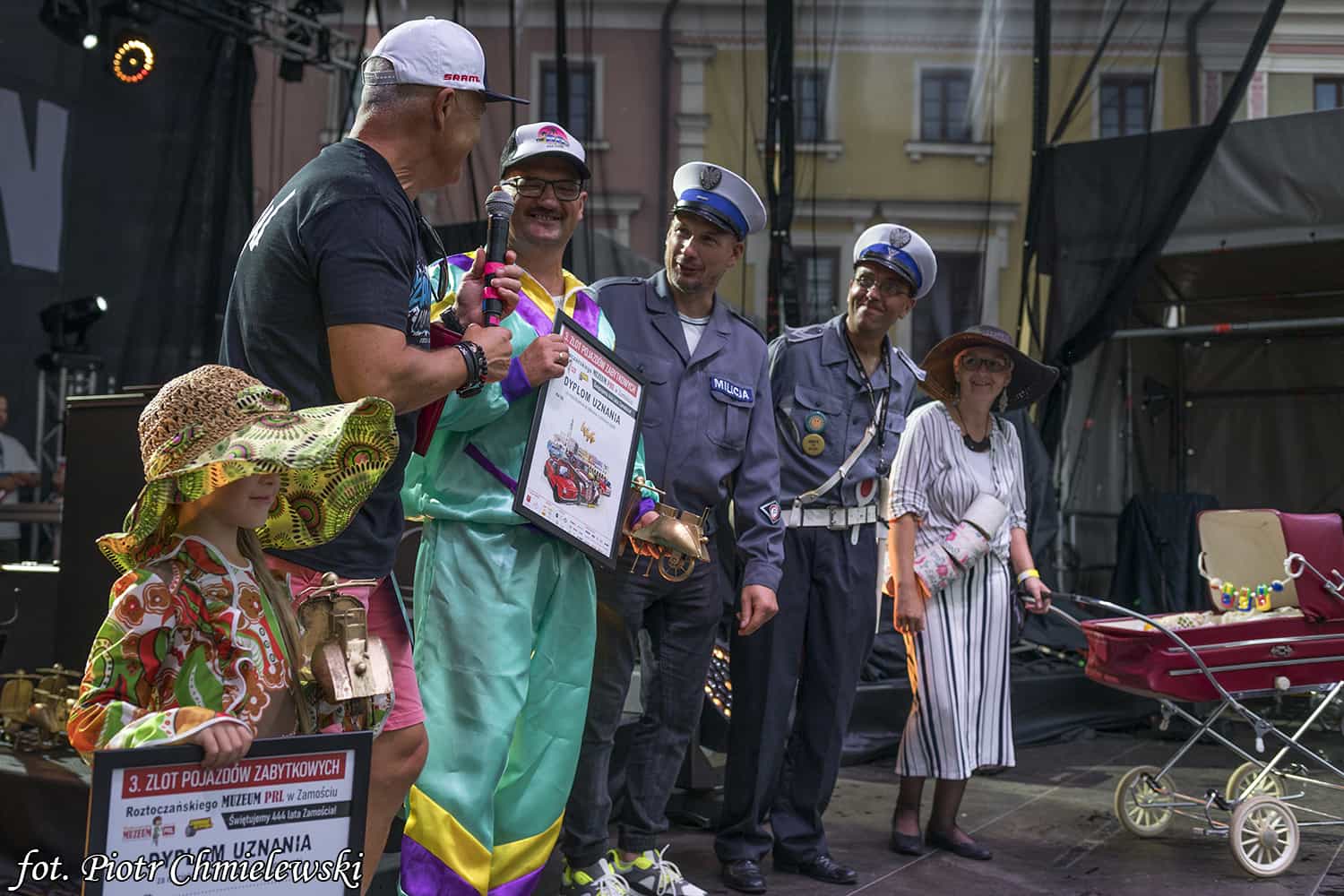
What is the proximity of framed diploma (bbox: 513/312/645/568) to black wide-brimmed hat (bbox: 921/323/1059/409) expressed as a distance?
1.86 meters

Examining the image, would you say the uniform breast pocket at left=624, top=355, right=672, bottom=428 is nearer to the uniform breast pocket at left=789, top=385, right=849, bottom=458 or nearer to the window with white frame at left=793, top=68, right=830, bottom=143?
the uniform breast pocket at left=789, top=385, right=849, bottom=458

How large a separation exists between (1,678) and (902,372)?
304cm

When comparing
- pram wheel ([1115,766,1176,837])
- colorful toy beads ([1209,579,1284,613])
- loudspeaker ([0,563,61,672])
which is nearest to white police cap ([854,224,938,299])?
colorful toy beads ([1209,579,1284,613])

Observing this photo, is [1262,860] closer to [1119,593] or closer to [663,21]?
[1119,593]

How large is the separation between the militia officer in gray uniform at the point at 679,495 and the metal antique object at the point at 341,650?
1401mm

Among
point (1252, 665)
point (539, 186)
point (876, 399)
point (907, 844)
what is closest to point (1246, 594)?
point (1252, 665)

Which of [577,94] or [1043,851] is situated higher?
[577,94]

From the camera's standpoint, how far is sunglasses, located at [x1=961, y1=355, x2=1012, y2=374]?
480cm

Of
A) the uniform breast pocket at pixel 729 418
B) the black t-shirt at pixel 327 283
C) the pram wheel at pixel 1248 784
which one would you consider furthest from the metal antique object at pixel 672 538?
the pram wheel at pixel 1248 784

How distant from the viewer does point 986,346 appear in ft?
15.6

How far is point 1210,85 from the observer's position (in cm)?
750

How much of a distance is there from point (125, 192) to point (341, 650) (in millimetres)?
9480

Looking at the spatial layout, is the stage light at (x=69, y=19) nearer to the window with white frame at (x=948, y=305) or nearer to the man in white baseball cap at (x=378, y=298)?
the window with white frame at (x=948, y=305)

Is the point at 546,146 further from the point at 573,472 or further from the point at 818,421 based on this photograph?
the point at 818,421
